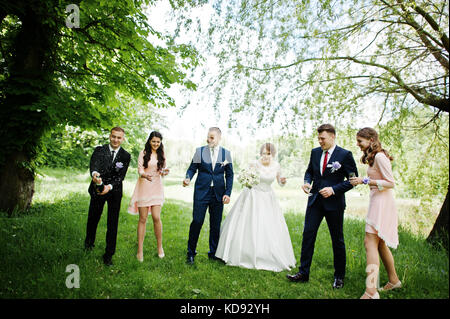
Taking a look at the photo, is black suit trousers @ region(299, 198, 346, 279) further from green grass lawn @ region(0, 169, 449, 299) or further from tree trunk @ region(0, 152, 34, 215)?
tree trunk @ region(0, 152, 34, 215)

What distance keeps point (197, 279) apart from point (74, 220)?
4397mm

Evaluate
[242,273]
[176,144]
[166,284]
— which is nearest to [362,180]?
[242,273]

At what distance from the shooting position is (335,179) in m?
3.93

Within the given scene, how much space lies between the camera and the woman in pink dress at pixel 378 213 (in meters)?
3.35

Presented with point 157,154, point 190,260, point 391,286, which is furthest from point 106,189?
point 391,286

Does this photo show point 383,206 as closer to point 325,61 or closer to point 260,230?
point 260,230

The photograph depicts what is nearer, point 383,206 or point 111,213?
point 383,206

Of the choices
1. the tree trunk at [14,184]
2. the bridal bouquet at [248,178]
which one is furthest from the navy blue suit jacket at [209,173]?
the tree trunk at [14,184]

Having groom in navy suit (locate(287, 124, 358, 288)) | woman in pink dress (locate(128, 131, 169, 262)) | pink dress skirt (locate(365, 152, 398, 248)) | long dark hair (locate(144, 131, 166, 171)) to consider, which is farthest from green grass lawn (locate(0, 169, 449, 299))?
long dark hair (locate(144, 131, 166, 171))

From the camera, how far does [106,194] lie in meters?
4.39

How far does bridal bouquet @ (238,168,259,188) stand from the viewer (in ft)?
15.9

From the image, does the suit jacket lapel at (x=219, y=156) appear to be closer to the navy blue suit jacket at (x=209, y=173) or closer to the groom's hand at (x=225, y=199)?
the navy blue suit jacket at (x=209, y=173)

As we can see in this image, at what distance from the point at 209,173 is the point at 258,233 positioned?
1499mm
